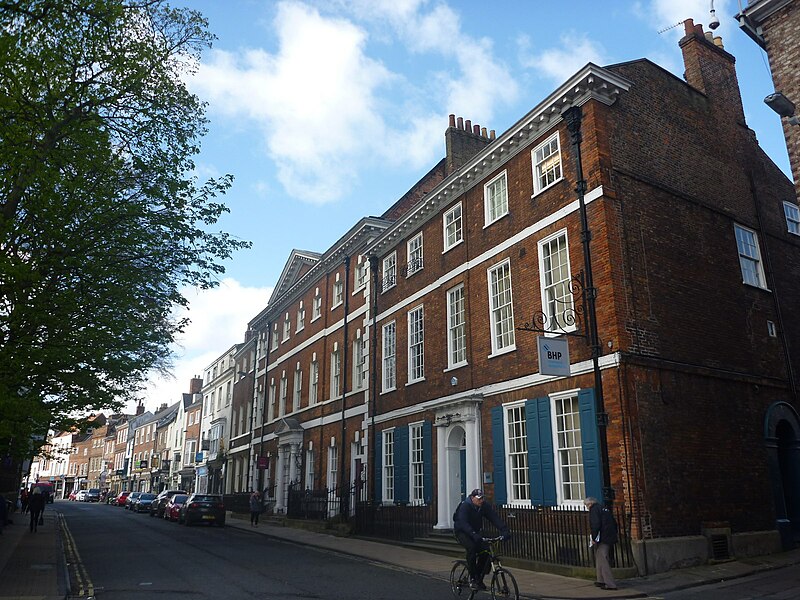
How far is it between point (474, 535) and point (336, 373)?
18.7 m

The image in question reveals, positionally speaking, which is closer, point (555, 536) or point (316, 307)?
point (555, 536)

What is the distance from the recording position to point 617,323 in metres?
13.5

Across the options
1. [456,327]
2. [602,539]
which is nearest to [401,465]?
[456,327]

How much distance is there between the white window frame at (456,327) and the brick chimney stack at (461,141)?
684 cm

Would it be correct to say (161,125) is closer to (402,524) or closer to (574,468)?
(574,468)

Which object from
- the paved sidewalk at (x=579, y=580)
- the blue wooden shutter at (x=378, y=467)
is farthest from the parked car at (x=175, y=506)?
the paved sidewalk at (x=579, y=580)

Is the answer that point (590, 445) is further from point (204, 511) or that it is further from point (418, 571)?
point (204, 511)

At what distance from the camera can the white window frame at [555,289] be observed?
14.9 m

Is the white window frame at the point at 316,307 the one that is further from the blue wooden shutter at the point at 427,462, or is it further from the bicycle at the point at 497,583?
the bicycle at the point at 497,583

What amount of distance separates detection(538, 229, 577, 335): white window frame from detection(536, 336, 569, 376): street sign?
608mm

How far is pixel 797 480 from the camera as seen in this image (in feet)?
53.5

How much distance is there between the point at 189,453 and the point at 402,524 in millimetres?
46127

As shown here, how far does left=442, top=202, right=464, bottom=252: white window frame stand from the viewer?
19.9 meters

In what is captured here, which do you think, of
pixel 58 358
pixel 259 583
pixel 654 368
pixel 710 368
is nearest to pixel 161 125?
pixel 58 358
